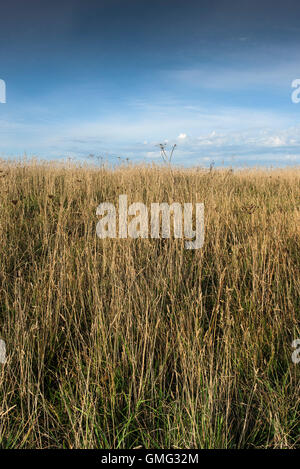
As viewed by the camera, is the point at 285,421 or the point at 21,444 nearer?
the point at 21,444

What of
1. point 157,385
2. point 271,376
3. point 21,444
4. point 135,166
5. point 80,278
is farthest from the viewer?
point 135,166

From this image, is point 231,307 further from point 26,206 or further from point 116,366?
point 26,206

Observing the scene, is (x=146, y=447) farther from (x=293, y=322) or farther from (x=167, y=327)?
(x=293, y=322)

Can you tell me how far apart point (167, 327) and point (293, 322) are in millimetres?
838

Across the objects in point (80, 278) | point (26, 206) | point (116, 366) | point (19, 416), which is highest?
point (26, 206)

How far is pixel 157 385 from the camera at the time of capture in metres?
1.83

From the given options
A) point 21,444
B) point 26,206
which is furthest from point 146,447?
point 26,206

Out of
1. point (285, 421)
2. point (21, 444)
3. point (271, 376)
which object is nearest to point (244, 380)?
point (271, 376)

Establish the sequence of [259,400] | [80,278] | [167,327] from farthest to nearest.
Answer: [80,278], [167,327], [259,400]

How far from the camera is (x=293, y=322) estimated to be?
2285mm

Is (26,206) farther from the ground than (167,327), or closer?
farther from the ground

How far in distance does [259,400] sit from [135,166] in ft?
28.5

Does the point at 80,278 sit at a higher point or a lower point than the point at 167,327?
higher

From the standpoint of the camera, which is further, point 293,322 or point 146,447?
point 293,322
